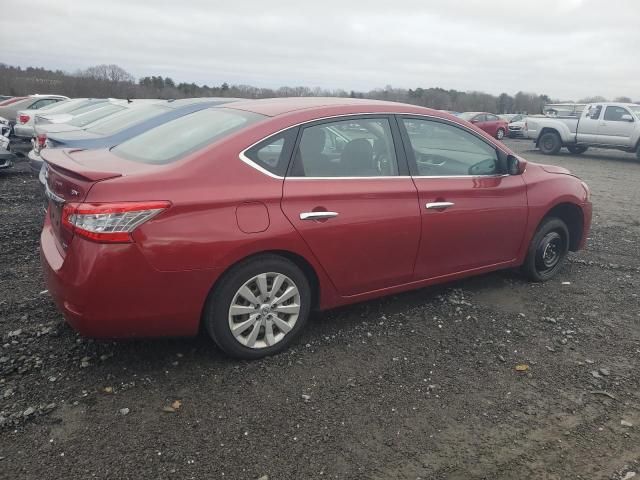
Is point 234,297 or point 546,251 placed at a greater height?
point 234,297

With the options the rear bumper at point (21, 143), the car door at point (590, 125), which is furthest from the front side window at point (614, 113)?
the rear bumper at point (21, 143)

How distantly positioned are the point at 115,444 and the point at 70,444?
0.21 m

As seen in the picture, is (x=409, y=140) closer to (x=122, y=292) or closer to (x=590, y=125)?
(x=122, y=292)

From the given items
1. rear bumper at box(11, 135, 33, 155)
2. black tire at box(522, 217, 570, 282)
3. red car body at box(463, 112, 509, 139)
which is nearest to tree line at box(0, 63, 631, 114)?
red car body at box(463, 112, 509, 139)

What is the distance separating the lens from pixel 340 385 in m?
3.16

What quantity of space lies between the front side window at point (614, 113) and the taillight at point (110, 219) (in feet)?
59.4

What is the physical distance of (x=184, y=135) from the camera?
358 cm

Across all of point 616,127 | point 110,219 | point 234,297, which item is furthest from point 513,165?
point 616,127

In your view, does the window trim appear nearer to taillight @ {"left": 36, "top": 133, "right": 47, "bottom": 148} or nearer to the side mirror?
the side mirror

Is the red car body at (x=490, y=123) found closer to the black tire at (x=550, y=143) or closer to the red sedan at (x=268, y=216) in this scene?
the black tire at (x=550, y=143)

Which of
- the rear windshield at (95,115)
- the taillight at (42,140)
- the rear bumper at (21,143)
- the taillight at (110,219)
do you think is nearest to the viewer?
the taillight at (110,219)

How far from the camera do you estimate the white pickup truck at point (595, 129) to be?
16875mm

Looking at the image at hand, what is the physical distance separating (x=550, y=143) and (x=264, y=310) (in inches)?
715

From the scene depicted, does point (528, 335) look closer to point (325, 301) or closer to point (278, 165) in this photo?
point (325, 301)
